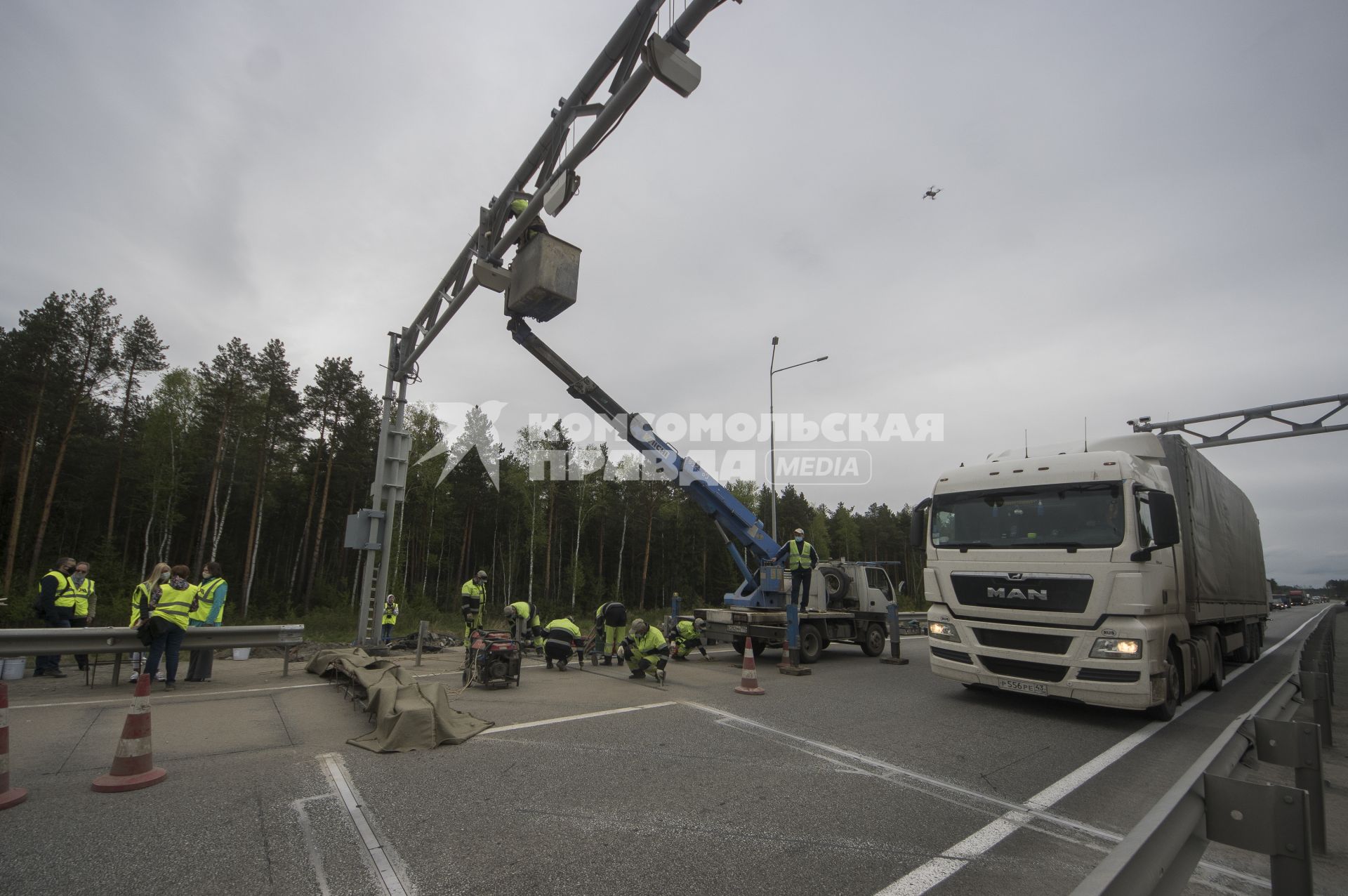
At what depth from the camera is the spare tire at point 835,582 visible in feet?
43.9

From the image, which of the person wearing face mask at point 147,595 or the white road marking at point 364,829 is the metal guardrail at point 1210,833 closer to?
the white road marking at point 364,829

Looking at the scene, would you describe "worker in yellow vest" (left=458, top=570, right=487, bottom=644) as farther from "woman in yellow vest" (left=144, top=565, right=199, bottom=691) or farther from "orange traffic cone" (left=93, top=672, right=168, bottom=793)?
"orange traffic cone" (left=93, top=672, right=168, bottom=793)

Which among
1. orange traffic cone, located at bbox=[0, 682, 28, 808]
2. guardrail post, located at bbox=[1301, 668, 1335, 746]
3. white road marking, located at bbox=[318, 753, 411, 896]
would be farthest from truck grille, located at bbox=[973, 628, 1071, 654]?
orange traffic cone, located at bbox=[0, 682, 28, 808]

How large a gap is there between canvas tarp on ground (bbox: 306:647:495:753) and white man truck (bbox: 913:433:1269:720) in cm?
579

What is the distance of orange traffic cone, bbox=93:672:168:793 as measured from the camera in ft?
14.0

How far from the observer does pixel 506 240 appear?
7.73 metres

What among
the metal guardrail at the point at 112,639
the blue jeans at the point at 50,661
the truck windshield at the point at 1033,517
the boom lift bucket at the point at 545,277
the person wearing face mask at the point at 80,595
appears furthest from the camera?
the person wearing face mask at the point at 80,595

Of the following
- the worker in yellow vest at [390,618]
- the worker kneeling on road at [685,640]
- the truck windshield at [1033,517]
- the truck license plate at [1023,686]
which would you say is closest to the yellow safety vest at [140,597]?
the worker in yellow vest at [390,618]

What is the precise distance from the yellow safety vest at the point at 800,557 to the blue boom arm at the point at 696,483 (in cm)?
118

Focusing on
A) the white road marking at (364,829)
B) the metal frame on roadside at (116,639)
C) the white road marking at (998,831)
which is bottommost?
the white road marking at (364,829)

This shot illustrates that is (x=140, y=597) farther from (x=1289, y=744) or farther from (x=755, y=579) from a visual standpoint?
(x=1289, y=744)

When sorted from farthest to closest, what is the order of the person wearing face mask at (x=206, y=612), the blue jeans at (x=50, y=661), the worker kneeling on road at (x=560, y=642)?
the worker kneeling on road at (x=560, y=642), the blue jeans at (x=50, y=661), the person wearing face mask at (x=206, y=612)

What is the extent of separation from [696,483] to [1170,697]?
7.81 m

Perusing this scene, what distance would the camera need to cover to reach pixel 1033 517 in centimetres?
750
